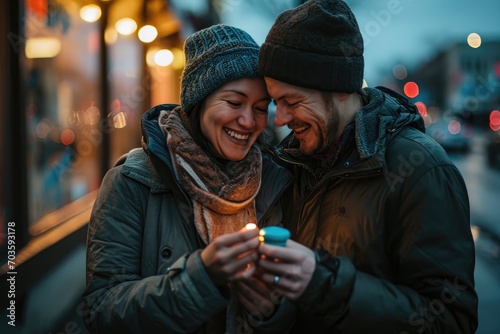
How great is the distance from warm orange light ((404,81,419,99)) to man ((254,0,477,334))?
Answer: 247ft

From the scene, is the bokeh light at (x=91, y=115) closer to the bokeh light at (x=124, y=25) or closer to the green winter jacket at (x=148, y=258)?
the bokeh light at (x=124, y=25)

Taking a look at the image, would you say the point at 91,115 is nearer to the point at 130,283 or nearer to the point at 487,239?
the point at 130,283

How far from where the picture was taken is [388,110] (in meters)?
2.35

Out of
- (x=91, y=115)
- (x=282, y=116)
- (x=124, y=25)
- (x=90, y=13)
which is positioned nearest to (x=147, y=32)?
(x=124, y=25)

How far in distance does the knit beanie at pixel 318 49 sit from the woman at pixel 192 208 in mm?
217

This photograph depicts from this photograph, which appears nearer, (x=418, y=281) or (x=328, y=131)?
(x=418, y=281)

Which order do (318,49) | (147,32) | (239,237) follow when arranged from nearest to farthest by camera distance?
(239,237)
(318,49)
(147,32)

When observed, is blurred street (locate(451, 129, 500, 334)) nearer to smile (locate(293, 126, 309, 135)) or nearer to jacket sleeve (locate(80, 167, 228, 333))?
smile (locate(293, 126, 309, 135))

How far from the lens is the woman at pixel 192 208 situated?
1942 mm

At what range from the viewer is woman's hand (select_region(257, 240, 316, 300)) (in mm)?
1848

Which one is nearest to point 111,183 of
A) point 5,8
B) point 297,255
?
point 297,255

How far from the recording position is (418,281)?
6.67 ft

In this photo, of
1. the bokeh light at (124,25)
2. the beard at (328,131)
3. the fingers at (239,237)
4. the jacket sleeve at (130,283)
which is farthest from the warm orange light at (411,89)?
the fingers at (239,237)

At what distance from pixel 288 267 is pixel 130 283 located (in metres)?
0.65
